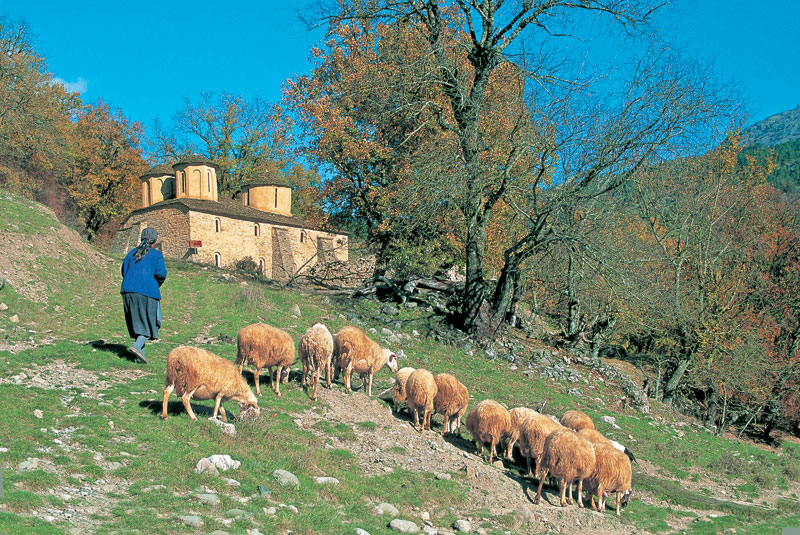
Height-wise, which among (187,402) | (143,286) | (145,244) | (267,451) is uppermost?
(145,244)

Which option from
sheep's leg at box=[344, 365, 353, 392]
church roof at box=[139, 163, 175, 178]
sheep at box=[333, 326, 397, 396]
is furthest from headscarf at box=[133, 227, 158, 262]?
church roof at box=[139, 163, 175, 178]

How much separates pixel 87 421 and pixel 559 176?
16778mm

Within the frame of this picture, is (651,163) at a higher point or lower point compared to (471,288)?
higher

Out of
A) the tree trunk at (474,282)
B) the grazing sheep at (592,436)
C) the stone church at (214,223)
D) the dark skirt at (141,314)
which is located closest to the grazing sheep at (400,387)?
the grazing sheep at (592,436)

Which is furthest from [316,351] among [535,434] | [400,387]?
[535,434]

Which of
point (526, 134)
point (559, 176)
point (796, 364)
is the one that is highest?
point (526, 134)

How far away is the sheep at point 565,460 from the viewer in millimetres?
10234

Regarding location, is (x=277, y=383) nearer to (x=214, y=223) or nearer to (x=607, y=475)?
(x=607, y=475)

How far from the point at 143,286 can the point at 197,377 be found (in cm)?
355

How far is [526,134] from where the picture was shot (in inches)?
824

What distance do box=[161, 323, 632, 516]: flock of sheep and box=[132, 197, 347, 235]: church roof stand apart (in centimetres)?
3382

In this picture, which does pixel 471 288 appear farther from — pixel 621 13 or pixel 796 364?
pixel 796 364

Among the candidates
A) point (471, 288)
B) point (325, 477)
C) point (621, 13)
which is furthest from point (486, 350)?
point (325, 477)

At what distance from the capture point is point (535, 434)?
1130 cm
